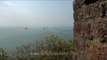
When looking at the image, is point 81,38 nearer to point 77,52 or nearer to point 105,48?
point 77,52

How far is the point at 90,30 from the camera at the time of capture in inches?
109

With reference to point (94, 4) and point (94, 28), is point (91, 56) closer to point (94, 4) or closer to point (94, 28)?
point (94, 28)

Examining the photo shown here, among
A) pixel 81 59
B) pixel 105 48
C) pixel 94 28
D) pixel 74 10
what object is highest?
pixel 74 10

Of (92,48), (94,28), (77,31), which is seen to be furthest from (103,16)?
(77,31)

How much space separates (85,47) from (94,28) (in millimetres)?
359

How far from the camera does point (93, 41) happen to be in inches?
108

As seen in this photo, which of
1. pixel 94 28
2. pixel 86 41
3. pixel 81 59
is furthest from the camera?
pixel 81 59

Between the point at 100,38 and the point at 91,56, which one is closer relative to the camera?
the point at 100,38

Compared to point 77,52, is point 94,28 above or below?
above

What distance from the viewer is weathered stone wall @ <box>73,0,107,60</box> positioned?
8.36 feet

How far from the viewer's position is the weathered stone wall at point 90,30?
2.55m

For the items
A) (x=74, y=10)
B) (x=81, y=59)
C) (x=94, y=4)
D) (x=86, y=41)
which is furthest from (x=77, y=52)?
(x=94, y=4)

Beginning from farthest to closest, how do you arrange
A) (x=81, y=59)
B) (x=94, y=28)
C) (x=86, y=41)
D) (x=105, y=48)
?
1. (x=81, y=59)
2. (x=86, y=41)
3. (x=94, y=28)
4. (x=105, y=48)

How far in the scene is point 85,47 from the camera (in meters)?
2.95
